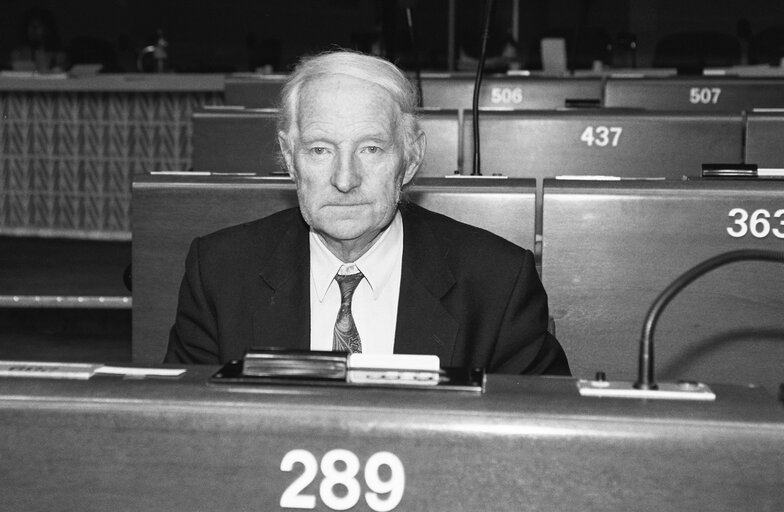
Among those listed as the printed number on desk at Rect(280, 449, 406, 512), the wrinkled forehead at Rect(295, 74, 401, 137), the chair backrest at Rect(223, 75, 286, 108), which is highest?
the chair backrest at Rect(223, 75, 286, 108)

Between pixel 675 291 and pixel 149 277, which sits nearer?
pixel 675 291

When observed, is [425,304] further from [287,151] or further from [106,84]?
[106,84]

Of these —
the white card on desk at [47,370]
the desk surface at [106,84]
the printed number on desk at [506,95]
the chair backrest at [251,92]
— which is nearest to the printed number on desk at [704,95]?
the printed number on desk at [506,95]

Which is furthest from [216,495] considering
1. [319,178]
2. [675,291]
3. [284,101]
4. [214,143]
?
[214,143]

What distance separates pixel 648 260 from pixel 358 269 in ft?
2.17

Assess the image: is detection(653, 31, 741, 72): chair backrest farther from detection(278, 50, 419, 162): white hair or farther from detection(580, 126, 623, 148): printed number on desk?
detection(278, 50, 419, 162): white hair

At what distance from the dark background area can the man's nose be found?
7.49 metres

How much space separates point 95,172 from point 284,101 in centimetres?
485

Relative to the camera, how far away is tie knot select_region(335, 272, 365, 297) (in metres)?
1.74

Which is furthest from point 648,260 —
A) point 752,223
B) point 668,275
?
point 752,223

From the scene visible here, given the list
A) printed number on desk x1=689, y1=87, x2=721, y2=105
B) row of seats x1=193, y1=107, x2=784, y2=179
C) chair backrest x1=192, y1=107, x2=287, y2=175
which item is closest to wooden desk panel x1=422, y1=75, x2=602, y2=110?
printed number on desk x1=689, y1=87, x2=721, y2=105

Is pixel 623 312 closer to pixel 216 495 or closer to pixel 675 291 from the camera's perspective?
pixel 675 291

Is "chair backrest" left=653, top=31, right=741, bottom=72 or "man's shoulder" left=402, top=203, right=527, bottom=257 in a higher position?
"chair backrest" left=653, top=31, right=741, bottom=72

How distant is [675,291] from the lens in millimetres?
933
